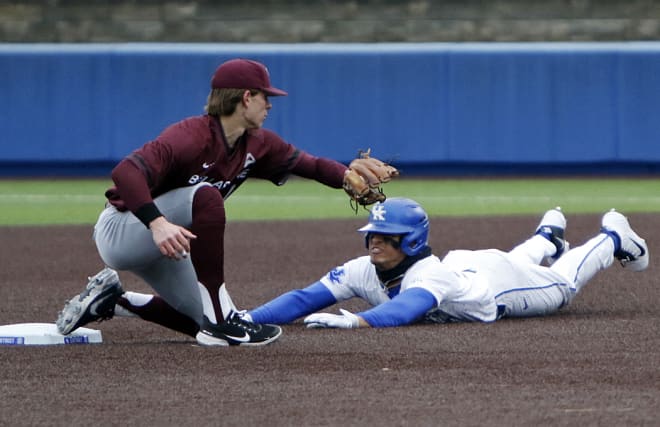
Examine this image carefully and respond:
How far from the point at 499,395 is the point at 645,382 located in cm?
56

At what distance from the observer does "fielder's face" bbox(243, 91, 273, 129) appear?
18.8ft

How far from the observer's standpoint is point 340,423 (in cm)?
423

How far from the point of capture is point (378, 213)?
6168 millimetres

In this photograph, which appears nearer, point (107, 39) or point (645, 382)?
point (645, 382)

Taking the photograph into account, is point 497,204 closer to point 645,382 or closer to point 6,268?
point 6,268

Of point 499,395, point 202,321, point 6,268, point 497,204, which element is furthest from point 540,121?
point 499,395

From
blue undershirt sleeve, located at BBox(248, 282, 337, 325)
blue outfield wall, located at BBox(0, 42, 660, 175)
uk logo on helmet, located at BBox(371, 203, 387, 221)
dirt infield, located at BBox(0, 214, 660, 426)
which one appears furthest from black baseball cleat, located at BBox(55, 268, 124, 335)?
blue outfield wall, located at BBox(0, 42, 660, 175)

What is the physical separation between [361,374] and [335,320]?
1.04m

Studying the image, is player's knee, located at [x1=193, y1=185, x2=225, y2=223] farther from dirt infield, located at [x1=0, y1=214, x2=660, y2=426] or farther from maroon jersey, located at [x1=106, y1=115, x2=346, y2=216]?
dirt infield, located at [x1=0, y1=214, x2=660, y2=426]

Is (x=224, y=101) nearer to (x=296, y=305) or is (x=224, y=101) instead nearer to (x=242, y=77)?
(x=242, y=77)

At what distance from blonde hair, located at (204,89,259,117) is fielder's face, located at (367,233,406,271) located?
0.88 meters

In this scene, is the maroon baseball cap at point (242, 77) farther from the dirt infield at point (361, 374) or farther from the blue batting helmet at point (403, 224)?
the dirt infield at point (361, 374)

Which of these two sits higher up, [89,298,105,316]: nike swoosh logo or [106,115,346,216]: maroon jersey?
[106,115,346,216]: maroon jersey

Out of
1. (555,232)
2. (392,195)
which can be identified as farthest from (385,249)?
(392,195)
